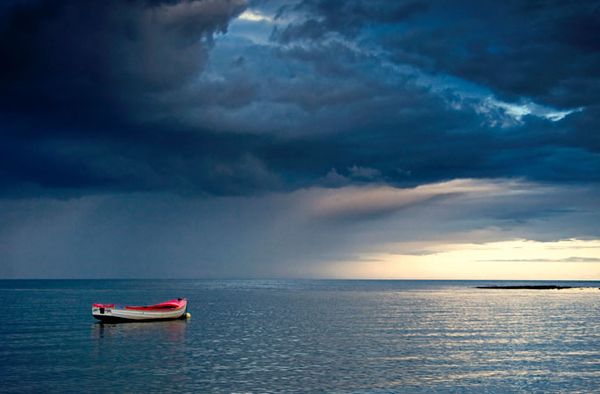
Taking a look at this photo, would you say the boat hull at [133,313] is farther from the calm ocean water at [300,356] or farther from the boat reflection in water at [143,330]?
the calm ocean water at [300,356]

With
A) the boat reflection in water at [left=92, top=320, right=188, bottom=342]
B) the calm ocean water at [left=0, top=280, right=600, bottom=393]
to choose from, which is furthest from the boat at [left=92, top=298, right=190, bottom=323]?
the calm ocean water at [left=0, top=280, right=600, bottom=393]

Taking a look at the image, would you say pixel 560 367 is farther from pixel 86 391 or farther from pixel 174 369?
pixel 86 391

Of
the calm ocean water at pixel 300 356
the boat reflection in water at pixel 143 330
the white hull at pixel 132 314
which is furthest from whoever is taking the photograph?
the white hull at pixel 132 314

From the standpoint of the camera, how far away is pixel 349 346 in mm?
54875

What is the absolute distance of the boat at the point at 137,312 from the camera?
78.6 metres

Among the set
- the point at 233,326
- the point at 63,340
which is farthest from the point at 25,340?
the point at 233,326

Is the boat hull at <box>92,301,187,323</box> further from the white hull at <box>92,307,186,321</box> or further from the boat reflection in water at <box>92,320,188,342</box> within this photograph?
the boat reflection in water at <box>92,320,188,342</box>

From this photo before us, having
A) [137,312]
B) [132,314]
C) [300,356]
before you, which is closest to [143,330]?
[132,314]

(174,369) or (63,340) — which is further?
(63,340)

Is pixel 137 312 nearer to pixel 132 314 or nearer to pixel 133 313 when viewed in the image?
pixel 133 313

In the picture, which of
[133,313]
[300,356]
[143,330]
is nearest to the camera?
[300,356]

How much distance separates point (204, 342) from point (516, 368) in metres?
30.4

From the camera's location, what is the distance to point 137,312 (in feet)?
268

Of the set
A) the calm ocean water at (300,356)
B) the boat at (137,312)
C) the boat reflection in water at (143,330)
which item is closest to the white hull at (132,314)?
the boat at (137,312)
